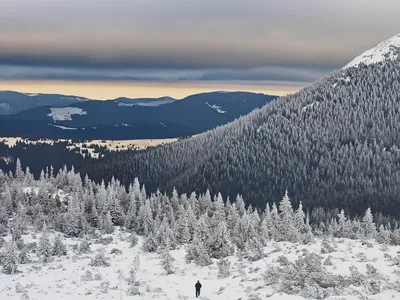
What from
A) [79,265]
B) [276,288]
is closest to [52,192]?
[79,265]

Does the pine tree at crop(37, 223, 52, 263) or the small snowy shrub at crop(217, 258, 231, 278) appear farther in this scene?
the pine tree at crop(37, 223, 52, 263)

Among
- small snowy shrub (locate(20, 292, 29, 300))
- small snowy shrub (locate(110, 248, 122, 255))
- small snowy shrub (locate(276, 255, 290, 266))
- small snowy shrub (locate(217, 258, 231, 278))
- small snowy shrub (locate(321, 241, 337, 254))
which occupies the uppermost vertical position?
small snowy shrub (locate(321, 241, 337, 254))

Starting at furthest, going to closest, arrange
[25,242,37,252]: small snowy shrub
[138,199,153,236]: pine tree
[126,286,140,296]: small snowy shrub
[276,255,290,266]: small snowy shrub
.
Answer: [138,199,153,236]: pine tree < [25,242,37,252]: small snowy shrub < [126,286,140,296]: small snowy shrub < [276,255,290,266]: small snowy shrub

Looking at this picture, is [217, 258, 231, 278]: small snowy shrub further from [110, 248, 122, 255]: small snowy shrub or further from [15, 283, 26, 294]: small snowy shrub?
[110, 248, 122, 255]: small snowy shrub

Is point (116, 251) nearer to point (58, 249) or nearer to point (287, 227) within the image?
point (58, 249)

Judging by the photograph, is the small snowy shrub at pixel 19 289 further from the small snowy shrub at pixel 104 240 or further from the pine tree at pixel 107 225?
the pine tree at pixel 107 225

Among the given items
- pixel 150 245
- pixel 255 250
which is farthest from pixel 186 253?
pixel 255 250

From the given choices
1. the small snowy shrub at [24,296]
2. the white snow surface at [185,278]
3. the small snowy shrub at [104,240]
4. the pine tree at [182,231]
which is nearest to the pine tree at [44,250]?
the white snow surface at [185,278]

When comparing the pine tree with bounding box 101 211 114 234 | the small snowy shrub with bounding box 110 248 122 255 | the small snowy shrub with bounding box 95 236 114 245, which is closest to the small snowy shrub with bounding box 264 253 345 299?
the small snowy shrub with bounding box 110 248 122 255
